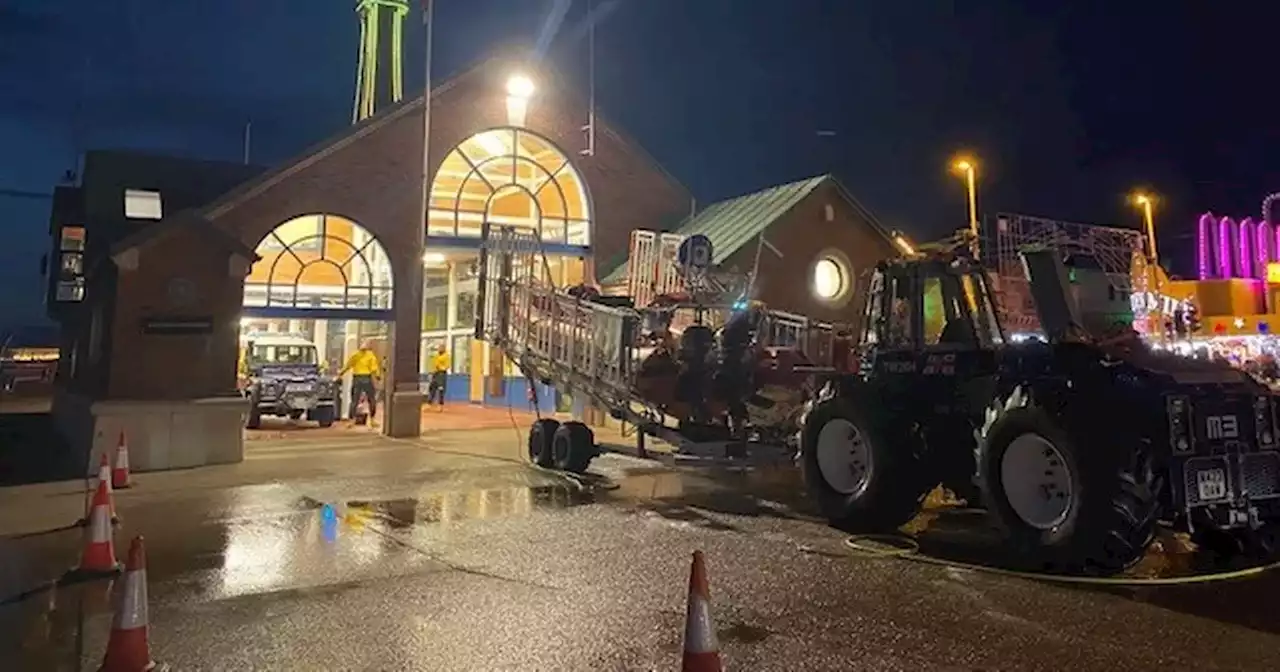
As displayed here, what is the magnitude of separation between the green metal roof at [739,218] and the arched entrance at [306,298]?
538 cm

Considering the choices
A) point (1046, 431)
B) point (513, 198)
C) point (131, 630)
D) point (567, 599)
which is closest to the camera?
point (131, 630)

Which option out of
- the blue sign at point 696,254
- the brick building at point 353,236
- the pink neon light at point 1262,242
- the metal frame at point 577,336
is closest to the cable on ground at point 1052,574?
the metal frame at point 577,336

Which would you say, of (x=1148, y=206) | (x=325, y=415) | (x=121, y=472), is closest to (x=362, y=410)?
(x=325, y=415)

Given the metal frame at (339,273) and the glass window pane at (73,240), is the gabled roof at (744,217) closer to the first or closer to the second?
the metal frame at (339,273)

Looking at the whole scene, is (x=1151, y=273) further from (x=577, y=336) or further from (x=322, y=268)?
(x=322, y=268)

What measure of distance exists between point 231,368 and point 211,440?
51.8 inches

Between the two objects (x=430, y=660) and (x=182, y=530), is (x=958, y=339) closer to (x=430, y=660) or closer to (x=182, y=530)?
(x=430, y=660)

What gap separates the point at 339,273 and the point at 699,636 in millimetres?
16887

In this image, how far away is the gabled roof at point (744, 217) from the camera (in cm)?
1970

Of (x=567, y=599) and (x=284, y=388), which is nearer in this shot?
(x=567, y=599)

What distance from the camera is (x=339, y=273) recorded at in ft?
62.6

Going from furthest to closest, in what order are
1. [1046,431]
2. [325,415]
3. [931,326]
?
[325,415] < [931,326] < [1046,431]

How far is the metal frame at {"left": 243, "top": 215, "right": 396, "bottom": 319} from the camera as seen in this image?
60.0 feet

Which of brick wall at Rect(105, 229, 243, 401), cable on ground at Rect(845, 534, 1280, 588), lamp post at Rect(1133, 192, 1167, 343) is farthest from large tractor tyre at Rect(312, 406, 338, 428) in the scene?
lamp post at Rect(1133, 192, 1167, 343)
